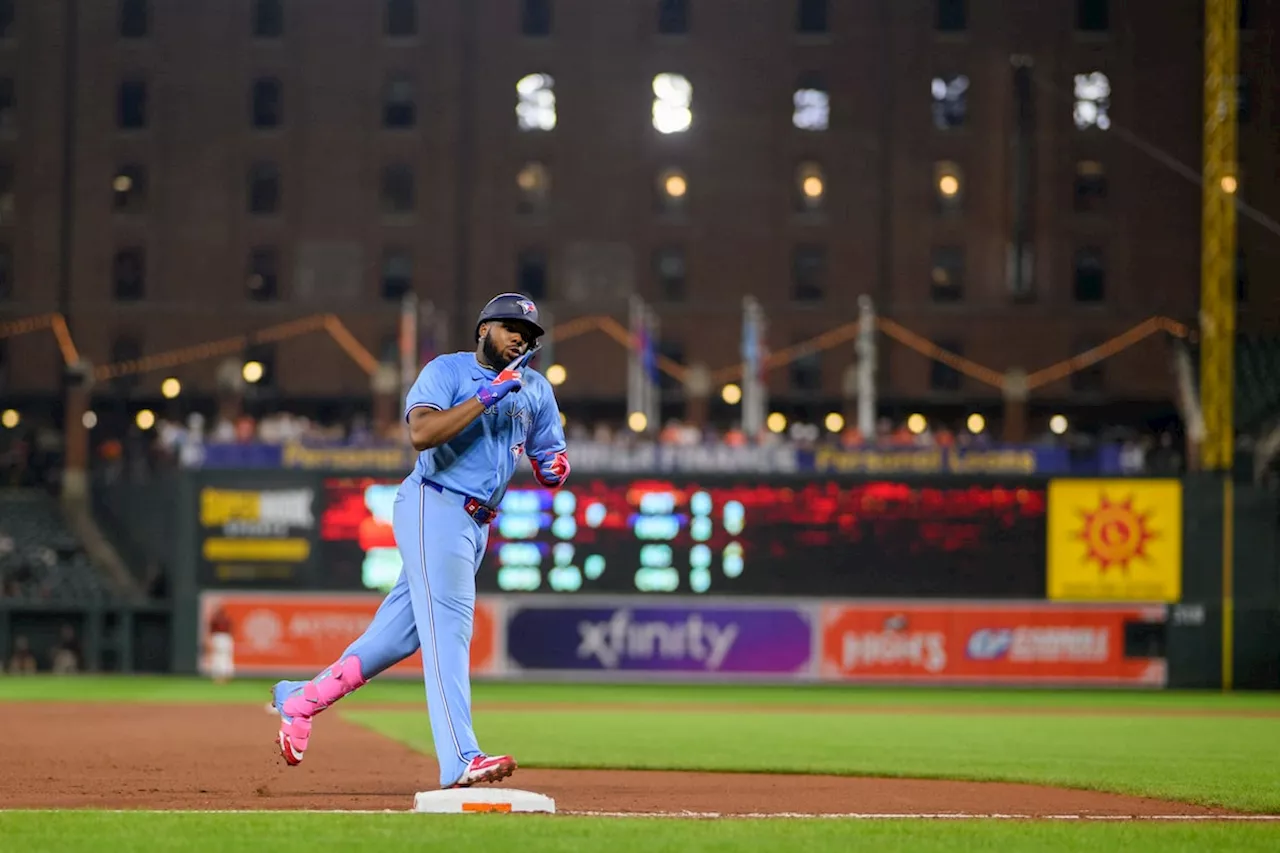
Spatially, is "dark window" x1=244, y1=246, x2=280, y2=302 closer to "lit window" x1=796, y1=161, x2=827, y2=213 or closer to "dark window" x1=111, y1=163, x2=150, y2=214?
"dark window" x1=111, y1=163, x2=150, y2=214

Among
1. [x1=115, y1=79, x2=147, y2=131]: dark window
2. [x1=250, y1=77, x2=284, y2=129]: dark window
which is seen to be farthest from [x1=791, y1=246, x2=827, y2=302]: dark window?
[x1=115, y1=79, x2=147, y2=131]: dark window

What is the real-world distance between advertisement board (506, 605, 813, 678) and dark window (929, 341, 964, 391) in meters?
30.0

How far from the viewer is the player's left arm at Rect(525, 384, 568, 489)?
11.2 metres

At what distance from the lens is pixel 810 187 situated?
211ft

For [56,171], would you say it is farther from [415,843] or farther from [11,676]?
[415,843]

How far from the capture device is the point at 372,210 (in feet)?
213

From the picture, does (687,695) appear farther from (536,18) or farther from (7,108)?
(7,108)

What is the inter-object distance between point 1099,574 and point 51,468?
105 ft

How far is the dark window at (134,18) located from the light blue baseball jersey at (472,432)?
5676 cm

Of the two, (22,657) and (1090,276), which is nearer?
(22,657)

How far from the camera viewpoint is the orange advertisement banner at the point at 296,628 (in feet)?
117

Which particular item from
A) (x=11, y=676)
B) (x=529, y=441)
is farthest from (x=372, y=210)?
(x=529, y=441)

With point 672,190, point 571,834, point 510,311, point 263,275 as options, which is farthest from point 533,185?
point 571,834

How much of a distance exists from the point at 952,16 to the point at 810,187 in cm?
677
